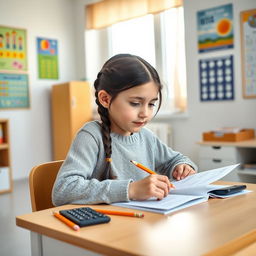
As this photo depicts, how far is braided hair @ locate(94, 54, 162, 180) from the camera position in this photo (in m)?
1.16

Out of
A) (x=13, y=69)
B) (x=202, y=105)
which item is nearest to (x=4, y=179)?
(x=13, y=69)

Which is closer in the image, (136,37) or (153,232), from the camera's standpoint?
(153,232)

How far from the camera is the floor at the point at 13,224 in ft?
7.80

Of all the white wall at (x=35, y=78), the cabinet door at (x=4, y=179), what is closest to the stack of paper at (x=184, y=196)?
the cabinet door at (x=4, y=179)

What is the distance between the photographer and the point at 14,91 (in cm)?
500

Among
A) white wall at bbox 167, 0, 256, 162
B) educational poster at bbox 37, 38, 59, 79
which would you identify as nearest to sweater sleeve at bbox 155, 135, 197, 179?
white wall at bbox 167, 0, 256, 162

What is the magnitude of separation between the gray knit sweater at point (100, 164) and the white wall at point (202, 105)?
8.43ft

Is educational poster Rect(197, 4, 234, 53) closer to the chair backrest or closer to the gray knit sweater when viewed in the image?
the gray knit sweater

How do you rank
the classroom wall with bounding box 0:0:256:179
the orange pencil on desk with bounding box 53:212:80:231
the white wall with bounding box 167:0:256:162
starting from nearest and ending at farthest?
the orange pencil on desk with bounding box 53:212:80:231
the white wall with bounding box 167:0:256:162
the classroom wall with bounding box 0:0:256:179

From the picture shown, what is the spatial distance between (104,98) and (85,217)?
19.7 inches

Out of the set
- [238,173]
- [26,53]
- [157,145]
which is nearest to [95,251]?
[157,145]

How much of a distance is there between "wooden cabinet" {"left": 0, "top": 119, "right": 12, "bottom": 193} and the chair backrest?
307cm

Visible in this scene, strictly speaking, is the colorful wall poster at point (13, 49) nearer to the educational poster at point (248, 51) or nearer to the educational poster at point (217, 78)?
the educational poster at point (217, 78)

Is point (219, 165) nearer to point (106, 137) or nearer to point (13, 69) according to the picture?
point (106, 137)
